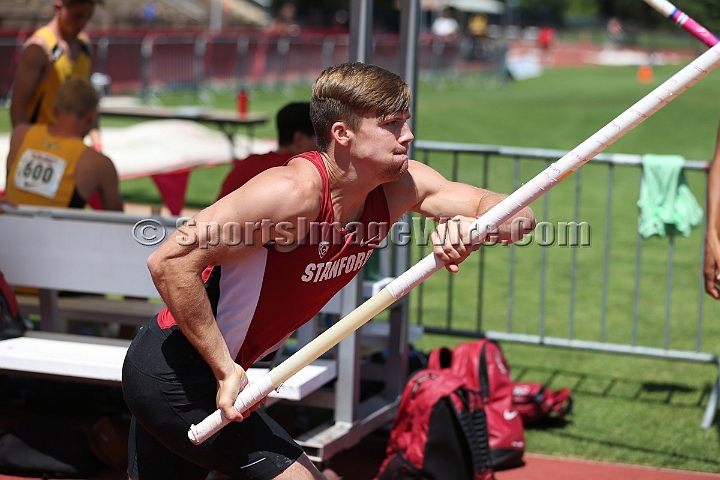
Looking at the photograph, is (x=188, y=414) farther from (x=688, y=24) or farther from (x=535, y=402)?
(x=535, y=402)

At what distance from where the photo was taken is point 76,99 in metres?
5.90

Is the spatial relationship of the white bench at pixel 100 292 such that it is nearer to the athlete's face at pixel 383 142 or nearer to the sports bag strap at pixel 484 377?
the sports bag strap at pixel 484 377

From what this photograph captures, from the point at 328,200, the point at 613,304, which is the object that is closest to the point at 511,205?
the point at 328,200

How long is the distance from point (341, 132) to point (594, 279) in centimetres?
673

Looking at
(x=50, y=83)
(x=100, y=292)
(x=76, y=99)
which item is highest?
(x=50, y=83)

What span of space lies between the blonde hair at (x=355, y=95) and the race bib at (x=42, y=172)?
3.13 m

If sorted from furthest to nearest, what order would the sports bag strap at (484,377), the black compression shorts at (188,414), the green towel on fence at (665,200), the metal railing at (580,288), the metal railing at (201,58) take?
1. the metal railing at (201,58)
2. the metal railing at (580,288)
3. the green towel on fence at (665,200)
4. the sports bag strap at (484,377)
5. the black compression shorts at (188,414)

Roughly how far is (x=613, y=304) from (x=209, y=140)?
30.0 feet

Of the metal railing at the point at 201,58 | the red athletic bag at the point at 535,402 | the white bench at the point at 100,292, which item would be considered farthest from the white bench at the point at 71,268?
the metal railing at the point at 201,58

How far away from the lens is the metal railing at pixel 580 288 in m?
6.22

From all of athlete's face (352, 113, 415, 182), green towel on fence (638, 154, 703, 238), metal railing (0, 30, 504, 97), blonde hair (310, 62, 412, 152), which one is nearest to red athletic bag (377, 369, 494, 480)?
green towel on fence (638, 154, 703, 238)

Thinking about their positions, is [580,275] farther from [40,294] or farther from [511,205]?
[511,205]

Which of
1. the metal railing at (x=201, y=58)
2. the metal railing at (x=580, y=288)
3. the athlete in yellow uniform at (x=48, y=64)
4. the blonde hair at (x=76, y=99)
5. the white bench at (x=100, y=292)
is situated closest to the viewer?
the white bench at (x=100, y=292)

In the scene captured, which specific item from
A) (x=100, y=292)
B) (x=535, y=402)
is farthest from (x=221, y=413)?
(x=535, y=402)
